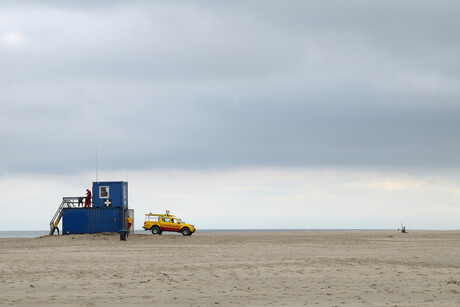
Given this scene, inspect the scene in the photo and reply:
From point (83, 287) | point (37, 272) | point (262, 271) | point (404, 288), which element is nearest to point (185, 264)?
point (262, 271)

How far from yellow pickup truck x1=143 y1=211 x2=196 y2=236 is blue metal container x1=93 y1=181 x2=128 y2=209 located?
490cm

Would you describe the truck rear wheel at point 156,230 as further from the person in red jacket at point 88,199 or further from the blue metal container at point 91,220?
the person in red jacket at point 88,199

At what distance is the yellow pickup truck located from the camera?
189 ft

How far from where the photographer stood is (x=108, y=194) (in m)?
53.4

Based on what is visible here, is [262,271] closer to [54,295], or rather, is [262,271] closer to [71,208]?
[54,295]

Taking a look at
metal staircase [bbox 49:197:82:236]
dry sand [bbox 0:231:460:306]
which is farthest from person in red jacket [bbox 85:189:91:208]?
dry sand [bbox 0:231:460:306]

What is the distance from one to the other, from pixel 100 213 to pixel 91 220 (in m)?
0.92

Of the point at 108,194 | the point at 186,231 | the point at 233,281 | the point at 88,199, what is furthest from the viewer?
the point at 186,231

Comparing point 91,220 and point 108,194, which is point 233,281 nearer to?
point 91,220

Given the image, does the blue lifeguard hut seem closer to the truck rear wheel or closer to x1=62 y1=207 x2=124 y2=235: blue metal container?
x1=62 y1=207 x2=124 y2=235: blue metal container

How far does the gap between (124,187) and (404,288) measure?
40309 mm

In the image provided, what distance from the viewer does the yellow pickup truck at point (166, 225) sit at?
57625 millimetres

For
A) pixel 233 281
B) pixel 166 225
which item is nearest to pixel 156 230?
pixel 166 225

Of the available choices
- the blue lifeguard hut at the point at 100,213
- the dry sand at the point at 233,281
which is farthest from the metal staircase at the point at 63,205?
the dry sand at the point at 233,281
